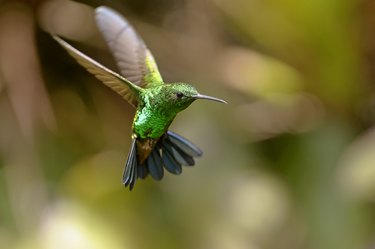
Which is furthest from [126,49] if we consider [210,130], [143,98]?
[210,130]

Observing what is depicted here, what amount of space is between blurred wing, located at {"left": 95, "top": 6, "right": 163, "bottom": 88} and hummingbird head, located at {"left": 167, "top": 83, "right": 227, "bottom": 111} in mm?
111

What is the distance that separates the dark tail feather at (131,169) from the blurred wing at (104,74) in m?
0.04

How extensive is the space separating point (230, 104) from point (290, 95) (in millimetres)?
138

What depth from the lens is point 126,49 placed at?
0.59 m

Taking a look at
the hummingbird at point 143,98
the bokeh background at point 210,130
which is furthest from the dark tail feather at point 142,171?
the bokeh background at point 210,130

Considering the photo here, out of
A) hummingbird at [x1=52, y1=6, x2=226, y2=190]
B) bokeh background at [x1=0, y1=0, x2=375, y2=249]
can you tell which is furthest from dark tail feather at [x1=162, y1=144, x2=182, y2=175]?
bokeh background at [x1=0, y1=0, x2=375, y2=249]

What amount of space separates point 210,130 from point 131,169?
1.17 m

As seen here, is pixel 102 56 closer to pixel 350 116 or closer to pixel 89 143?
pixel 89 143

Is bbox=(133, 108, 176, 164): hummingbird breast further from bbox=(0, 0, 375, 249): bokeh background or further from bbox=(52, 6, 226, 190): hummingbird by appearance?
bbox=(0, 0, 375, 249): bokeh background

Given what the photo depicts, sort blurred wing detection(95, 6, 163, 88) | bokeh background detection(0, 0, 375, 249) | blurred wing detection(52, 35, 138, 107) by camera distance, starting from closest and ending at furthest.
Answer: blurred wing detection(52, 35, 138, 107) → blurred wing detection(95, 6, 163, 88) → bokeh background detection(0, 0, 375, 249)

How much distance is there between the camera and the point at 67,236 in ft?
4.52

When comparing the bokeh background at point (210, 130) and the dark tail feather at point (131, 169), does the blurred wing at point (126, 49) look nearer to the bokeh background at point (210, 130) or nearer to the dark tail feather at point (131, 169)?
the dark tail feather at point (131, 169)

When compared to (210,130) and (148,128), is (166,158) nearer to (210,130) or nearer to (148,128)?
(148,128)

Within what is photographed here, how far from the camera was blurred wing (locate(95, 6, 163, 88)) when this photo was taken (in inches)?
22.3
